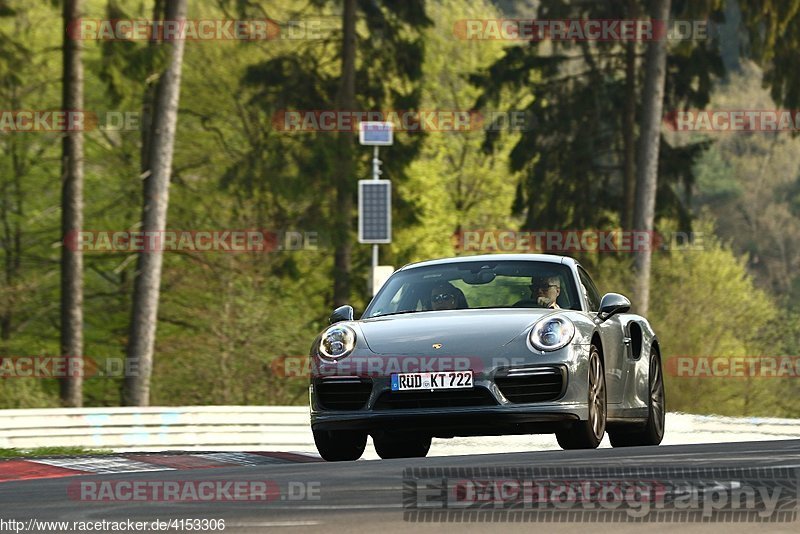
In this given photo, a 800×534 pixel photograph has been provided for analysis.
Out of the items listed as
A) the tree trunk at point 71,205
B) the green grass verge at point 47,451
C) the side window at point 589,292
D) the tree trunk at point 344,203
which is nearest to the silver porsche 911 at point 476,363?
the side window at point 589,292

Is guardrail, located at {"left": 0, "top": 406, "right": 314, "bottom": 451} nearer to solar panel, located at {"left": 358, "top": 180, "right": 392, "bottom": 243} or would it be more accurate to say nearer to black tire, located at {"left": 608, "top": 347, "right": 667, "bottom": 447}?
black tire, located at {"left": 608, "top": 347, "right": 667, "bottom": 447}

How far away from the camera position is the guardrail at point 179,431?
16719 mm

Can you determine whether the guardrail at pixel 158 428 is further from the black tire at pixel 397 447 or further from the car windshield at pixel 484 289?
the car windshield at pixel 484 289

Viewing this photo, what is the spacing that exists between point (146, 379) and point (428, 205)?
24032mm

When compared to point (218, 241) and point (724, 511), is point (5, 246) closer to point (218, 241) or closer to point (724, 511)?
point (218, 241)

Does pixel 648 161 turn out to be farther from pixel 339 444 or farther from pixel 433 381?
pixel 433 381

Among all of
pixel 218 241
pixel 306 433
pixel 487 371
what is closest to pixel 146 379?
pixel 218 241

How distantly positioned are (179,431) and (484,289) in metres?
5.60

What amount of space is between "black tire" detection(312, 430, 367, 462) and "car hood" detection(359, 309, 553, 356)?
0.84 m

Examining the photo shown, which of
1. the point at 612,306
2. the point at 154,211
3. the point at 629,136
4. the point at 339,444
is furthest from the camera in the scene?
the point at 629,136

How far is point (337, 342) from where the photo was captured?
11.9 metres

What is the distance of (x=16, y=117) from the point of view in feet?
125

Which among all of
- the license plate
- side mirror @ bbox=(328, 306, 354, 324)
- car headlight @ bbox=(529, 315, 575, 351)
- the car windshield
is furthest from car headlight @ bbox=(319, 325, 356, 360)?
car headlight @ bbox=(529, 315, 575, 351)

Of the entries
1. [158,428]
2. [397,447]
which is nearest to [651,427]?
[397,447]
